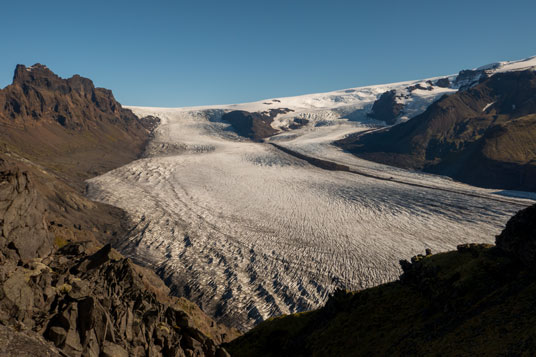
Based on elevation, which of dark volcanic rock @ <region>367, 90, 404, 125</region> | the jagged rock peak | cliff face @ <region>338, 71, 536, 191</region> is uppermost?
the jagged rock peak

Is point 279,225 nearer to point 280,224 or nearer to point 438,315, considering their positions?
point 280,224

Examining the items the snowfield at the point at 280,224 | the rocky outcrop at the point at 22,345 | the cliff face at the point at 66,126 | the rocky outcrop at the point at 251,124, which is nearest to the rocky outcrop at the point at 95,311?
the rocky outcrop at the point at 22,345

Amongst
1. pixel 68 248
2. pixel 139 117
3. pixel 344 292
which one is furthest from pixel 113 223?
pixel 139 117

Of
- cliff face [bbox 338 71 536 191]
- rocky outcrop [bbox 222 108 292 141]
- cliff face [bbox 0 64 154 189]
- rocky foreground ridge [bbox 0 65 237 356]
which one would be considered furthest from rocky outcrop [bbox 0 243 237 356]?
rocky outcrop [bbox 222 108 292 141]

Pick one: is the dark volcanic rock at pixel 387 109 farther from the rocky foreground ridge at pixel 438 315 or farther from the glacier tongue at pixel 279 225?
the rocky foreground ridge at pixel 438 315

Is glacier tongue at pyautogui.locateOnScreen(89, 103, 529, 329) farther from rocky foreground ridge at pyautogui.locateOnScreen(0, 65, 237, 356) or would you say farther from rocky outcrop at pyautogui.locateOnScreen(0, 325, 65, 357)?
rocky outcrop at pyautogui.locateOnScreen(0, 325, 65, 357)

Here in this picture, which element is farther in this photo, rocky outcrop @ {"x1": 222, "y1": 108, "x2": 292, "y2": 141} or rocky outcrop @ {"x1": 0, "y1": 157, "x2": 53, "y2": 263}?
rocky outcrop @ {"x1": 222, "y1": 108, "x2": 292, "y2": 141}

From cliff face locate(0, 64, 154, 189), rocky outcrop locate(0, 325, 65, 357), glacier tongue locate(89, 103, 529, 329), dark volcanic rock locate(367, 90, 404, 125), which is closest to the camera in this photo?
rocky outcrop locate(0, 325, 65, 357)
